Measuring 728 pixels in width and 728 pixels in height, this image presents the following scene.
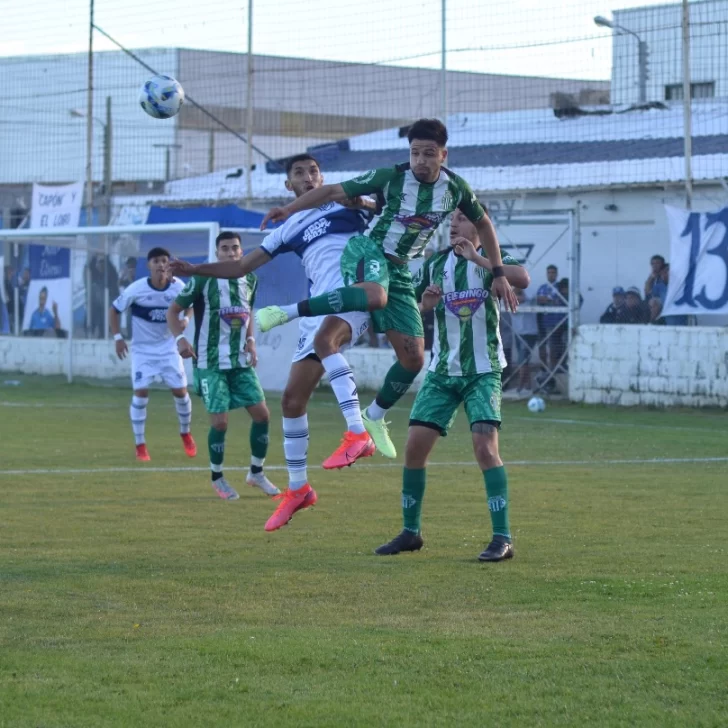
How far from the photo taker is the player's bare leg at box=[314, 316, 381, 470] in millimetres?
8492

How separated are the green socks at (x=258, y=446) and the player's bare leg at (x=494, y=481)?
11.9 ft

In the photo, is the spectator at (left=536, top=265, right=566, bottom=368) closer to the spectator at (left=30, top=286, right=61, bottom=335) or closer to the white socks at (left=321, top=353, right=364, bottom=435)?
the spectator at (left=30, top=286, right=61, bottom=335)

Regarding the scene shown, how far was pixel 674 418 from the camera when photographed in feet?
63.9

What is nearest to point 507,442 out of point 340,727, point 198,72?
point 340,727

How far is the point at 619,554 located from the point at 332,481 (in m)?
4.64

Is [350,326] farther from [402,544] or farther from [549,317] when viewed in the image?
[549,317]

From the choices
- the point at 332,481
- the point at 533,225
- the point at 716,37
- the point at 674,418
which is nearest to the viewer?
the point at 332,481

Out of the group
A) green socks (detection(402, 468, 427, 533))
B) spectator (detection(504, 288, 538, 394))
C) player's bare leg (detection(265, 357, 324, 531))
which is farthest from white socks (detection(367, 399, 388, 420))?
spectator (detection(504, 288, 538, 394))

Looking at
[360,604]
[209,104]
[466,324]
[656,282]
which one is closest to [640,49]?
[656,282]

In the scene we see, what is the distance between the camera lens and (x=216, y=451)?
11477 millimetres

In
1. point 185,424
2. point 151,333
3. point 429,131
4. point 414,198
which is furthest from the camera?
point 151,333

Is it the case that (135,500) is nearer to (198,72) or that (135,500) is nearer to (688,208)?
(688,208)

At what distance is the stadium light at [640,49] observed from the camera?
21.1 m

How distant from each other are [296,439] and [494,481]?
1496mm
